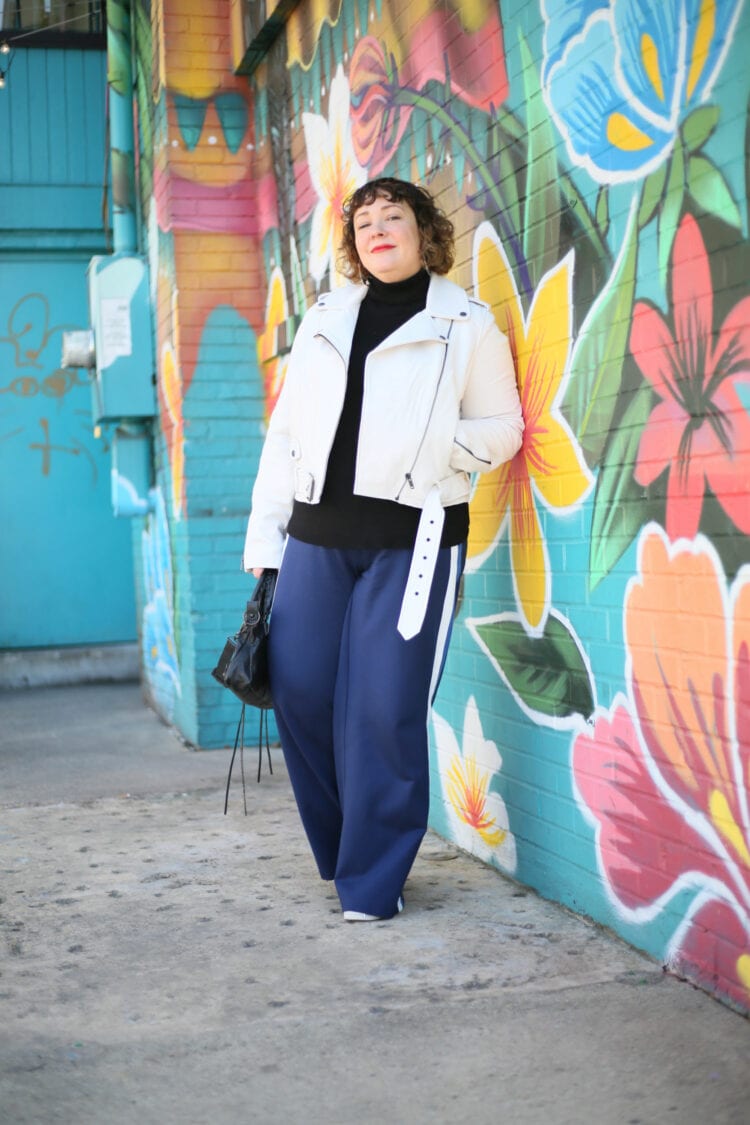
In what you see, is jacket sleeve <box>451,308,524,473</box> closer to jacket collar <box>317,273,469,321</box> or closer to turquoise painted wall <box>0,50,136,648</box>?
jacket collar <box>317,273,469,321</box>

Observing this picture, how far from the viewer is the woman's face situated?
11.9 ft

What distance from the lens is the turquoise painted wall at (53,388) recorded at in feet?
29.6

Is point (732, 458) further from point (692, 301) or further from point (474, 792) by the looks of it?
point (474, 792)

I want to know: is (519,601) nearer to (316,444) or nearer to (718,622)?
(316,444)

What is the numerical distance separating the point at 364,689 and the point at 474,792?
78 centimetres

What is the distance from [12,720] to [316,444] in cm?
463

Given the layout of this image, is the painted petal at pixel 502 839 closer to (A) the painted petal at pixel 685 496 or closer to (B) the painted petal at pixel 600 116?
(A) the painted petal at pixel 685 496

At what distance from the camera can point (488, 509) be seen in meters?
4.00

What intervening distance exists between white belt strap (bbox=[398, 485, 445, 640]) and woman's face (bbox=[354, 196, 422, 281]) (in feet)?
2.32

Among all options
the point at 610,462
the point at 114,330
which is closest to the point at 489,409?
the point at 610,462

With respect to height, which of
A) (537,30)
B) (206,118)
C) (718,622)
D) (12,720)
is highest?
(206,118)

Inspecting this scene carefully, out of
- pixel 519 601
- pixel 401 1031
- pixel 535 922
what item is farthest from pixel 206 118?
pixel 401 1031

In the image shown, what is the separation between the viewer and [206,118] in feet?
21.1

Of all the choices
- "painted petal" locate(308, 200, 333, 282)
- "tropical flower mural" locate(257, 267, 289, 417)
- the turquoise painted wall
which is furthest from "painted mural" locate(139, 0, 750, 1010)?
the turquoise painted wall
